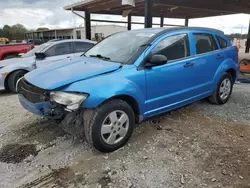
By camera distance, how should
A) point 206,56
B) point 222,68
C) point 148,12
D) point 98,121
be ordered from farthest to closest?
point 148,12
point 222,68
point 206,56
point 98,121

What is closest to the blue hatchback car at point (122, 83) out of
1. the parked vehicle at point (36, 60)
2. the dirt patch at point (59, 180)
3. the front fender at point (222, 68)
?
the front fender at point (222, 68)

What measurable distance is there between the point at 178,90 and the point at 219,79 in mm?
1392

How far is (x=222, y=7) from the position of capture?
12688 millimetres

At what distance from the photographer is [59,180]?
2.44m

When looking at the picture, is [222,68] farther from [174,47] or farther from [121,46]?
[121,46]

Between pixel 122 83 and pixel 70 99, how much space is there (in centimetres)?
72

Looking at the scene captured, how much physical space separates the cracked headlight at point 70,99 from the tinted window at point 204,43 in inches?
98.1

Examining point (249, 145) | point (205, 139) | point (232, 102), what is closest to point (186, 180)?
point (205, 139)

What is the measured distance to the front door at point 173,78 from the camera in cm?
332

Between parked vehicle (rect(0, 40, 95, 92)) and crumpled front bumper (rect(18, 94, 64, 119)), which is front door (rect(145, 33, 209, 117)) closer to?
crumpled front bumper (rect(18, 94, 64, 119))

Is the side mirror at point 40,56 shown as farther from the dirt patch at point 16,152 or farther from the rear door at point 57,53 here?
the dirt patch at point 16,152

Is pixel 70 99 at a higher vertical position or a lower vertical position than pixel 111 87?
lower

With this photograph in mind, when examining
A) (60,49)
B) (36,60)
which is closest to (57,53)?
(60,49)

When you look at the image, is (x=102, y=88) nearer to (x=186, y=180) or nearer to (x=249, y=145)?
(x=186, y=180)
